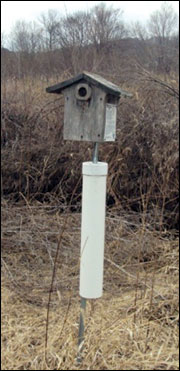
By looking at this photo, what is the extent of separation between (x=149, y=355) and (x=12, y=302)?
1103mm

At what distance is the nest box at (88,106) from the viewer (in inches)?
76.0

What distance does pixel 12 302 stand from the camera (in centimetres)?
288

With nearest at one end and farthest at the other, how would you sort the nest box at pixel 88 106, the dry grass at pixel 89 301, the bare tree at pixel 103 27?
the nest box at pixel 88 106 < the dry grass at pixel 89 301 < the bare tree at pixel 103 27

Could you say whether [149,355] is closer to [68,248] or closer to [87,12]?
[68,248]

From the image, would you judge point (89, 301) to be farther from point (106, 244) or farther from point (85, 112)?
point (85, 112)

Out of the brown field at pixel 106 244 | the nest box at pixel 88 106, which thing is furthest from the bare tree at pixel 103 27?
the nest box at pixel 88 106

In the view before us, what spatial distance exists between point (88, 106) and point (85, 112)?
3cm

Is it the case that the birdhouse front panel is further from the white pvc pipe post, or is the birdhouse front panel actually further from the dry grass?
the dry grass

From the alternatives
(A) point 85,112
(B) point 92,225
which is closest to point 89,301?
(B) point 92,225

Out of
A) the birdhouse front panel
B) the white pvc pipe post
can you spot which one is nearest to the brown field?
the white pvc pipe post

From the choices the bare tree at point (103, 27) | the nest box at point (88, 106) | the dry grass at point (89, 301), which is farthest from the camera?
the bare tree at point (103, 27)

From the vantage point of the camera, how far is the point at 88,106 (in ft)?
6.46

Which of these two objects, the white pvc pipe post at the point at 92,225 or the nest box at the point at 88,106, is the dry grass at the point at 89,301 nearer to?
the white pvc pipe post at the point at 92,225

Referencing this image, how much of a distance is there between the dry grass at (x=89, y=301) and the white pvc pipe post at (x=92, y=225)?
336 mm
